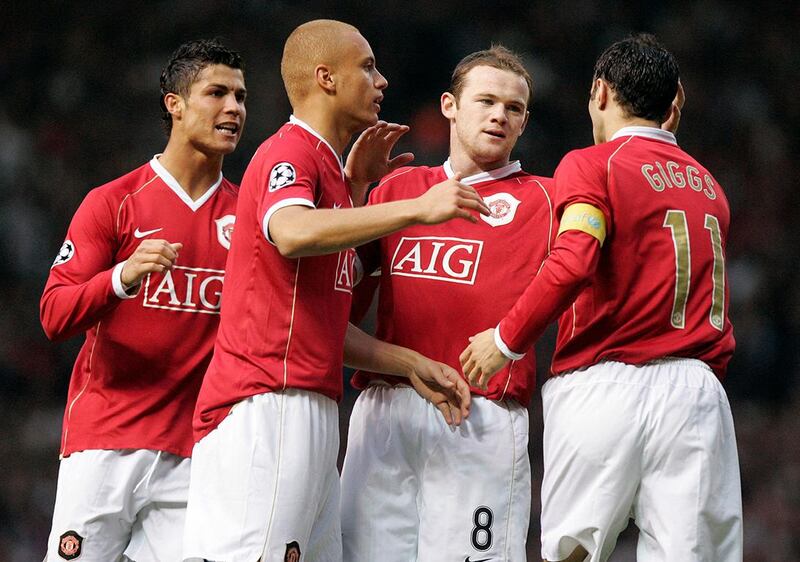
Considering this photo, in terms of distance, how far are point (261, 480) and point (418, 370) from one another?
2.46 ft

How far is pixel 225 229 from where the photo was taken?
447 cm

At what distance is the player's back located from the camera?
3.82m

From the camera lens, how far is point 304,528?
359 centimetres

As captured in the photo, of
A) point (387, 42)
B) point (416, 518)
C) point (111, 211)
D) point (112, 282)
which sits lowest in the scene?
point (416, 518)

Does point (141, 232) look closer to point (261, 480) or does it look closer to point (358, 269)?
point (358, 269)

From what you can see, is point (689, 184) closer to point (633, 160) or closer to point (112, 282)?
point (633, 160)

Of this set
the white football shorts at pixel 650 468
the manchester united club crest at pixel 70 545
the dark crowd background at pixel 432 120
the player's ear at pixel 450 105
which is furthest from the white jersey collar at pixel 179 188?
the dark crowd background at pixel 432 120

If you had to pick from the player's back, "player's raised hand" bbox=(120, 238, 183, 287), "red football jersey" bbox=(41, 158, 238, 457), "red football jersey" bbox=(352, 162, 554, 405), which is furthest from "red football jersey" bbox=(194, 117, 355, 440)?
the player's back

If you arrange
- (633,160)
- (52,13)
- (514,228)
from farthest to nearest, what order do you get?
(52,13), (514,228), (633,160)

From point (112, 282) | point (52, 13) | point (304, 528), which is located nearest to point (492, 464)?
point (304, 528)

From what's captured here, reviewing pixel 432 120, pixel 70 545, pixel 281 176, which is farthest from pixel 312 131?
pixel 432 120

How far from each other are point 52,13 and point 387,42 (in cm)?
292

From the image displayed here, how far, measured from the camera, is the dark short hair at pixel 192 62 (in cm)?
467

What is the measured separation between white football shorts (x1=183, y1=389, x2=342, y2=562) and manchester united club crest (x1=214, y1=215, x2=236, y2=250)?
98 cm
